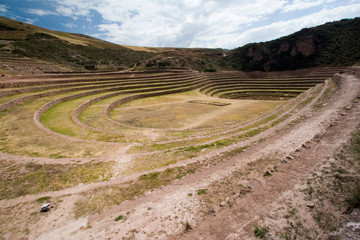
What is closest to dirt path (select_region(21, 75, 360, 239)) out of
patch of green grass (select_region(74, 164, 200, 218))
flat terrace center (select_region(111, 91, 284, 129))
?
patch of green grass (select_region(74, 164, 200, 218))

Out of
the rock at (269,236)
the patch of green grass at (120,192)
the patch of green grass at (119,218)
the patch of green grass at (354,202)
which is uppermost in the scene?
the patch of green grass at (354,202)

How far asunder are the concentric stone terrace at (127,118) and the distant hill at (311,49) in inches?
248

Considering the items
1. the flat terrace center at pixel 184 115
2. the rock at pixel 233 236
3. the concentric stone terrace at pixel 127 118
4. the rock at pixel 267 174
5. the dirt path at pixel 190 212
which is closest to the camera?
the rock at pixel 233 236

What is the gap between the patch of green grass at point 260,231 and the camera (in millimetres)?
3063

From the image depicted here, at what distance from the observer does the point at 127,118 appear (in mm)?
15750

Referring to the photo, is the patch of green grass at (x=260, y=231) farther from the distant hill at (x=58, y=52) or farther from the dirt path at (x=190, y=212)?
the distant hill at (x=58, y=52)

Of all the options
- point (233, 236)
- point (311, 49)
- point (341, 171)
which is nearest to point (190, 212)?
point (233, 236)

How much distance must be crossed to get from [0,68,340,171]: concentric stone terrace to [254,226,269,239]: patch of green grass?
375 centimetres

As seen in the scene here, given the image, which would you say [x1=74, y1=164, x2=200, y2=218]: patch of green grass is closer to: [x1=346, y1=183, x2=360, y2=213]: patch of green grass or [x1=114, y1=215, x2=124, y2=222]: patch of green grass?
[x1=114, y1=215, x2=124, y2=222]: patch of green grass

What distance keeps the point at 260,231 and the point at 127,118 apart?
563 inches

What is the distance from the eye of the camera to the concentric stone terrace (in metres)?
7.71

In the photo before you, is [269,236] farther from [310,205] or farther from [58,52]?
[58,52]

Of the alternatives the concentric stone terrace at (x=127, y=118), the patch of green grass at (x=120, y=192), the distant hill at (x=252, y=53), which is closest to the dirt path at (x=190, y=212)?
the patch of green grass at (x=120, y=192)

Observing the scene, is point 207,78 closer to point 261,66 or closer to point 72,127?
point 261,66
